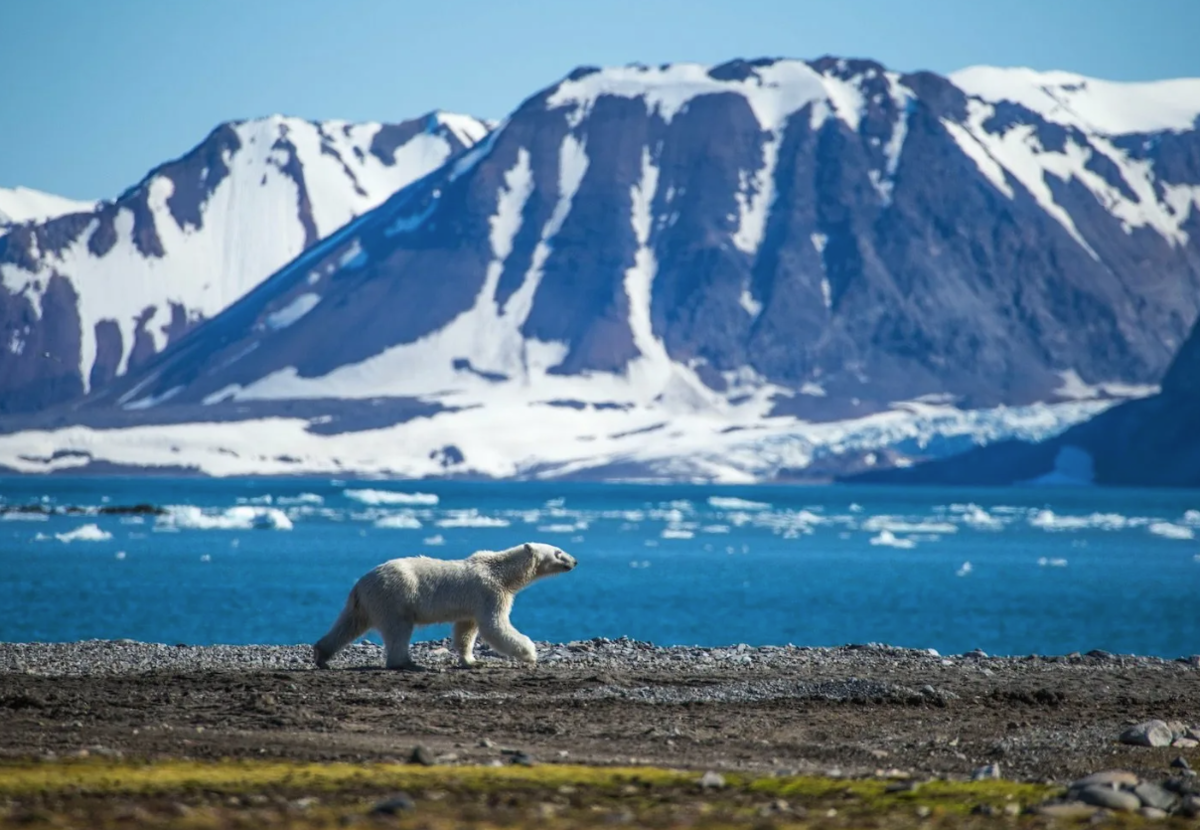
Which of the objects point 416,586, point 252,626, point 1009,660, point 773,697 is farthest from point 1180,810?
point 252,626

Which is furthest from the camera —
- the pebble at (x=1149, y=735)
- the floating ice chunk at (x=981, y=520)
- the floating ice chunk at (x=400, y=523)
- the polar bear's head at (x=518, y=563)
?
the floating ice chunk at (x=981, y=520)

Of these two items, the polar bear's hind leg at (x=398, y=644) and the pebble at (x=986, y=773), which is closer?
the pebble at (x=986, y=773)

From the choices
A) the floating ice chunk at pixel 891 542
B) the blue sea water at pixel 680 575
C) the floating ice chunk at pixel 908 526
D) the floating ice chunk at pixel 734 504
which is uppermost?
the floating ice chunk at pixel 734 504

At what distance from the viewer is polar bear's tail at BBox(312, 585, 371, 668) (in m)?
23.5

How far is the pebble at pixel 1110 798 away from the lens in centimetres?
1409

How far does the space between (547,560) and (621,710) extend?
200 inches

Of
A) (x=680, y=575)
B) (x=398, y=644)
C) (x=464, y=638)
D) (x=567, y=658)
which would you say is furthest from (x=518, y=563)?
(x=680, y=575)

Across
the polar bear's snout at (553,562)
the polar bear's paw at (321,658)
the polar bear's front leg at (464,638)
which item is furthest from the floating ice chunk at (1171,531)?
the polar bear's paw at (321,658)

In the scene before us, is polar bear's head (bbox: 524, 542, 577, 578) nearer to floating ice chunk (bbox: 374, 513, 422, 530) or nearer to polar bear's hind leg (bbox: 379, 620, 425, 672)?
polar bear's hind leg (bbox: 379, 620, 425, 672)

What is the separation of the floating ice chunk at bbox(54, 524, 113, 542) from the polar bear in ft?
244

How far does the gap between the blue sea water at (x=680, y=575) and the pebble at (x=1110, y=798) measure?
1262 inches

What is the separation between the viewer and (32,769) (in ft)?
47.2

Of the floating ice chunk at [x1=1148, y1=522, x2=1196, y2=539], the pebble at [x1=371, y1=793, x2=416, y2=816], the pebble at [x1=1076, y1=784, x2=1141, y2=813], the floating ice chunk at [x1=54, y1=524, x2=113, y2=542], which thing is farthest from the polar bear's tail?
the floating ice chunk at [x1=1148, y1=522, x2=1196, y2=539]

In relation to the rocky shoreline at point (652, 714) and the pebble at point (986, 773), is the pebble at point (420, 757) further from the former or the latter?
the pebble at point (986, 773)
